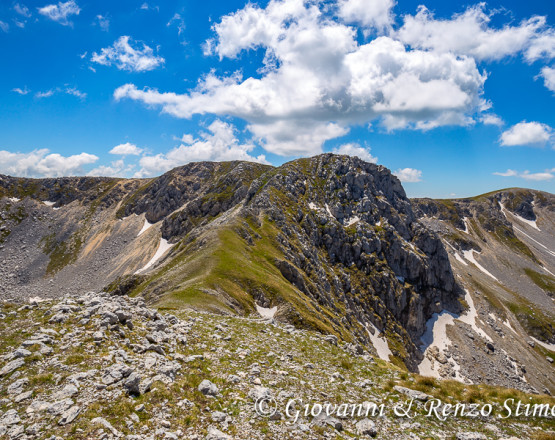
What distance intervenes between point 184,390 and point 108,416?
3.34 metres

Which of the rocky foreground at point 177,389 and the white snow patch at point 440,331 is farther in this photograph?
the white snow patch at point 440,331

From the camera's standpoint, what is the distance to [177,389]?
12.9 meters

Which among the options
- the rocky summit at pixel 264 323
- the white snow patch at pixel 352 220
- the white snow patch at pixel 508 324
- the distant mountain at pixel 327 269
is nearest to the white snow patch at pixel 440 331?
the distant mountain at pixel 327 269

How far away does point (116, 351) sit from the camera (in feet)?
48.5

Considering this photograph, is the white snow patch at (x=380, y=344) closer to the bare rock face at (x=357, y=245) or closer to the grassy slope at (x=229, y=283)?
the bare rock face at (x=357, y=245)

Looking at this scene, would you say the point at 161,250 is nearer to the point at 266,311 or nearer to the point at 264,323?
the point at 266,311

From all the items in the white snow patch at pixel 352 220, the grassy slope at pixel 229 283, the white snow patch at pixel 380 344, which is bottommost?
the white snow patch at pixel 380 344

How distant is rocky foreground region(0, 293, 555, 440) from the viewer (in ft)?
34.4

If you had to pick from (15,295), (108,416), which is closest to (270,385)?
(108,416)

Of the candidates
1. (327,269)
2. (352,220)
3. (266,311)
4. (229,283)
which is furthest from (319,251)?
(229,283)

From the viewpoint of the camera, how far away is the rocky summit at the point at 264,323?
11.9 metres

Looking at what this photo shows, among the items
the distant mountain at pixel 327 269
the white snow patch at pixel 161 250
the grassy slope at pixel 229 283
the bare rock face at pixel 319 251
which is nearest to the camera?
the grassy slope at pixel 229 283

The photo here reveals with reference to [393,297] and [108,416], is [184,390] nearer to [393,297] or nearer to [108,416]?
[108,416]

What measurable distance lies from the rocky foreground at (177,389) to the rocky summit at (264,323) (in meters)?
0.09
